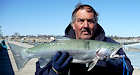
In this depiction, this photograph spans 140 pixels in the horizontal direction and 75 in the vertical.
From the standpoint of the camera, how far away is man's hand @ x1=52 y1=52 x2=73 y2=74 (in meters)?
2.89

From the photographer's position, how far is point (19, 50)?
11.1 feet

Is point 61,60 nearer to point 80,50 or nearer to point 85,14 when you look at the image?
point 80,50

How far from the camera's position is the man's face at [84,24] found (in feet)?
10.2

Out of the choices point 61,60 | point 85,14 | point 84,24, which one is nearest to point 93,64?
point 61,60

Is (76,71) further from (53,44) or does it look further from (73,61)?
(53,44)

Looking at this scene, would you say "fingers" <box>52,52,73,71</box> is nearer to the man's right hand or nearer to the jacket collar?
the man's right hand

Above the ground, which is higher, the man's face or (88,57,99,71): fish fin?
the man's face

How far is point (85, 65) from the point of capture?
122 inches

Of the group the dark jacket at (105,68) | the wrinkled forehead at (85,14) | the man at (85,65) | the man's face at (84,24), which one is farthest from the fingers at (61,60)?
the wrinkled forehead at (85,14)

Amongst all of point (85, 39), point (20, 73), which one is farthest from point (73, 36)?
point (20, 73)

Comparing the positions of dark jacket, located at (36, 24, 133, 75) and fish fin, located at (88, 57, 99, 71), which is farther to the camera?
dark jacket, located at (36, 24, 133, 75)

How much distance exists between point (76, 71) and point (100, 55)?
46cm

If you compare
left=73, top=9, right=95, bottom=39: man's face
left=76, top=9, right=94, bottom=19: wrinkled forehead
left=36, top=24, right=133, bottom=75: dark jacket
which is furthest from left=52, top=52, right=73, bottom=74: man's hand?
left=76, top=9, right=94, bottom=19: wrinkled forehead

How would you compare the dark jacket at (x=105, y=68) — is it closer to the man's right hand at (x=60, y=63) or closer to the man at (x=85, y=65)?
the man at (x=85, y=65)
